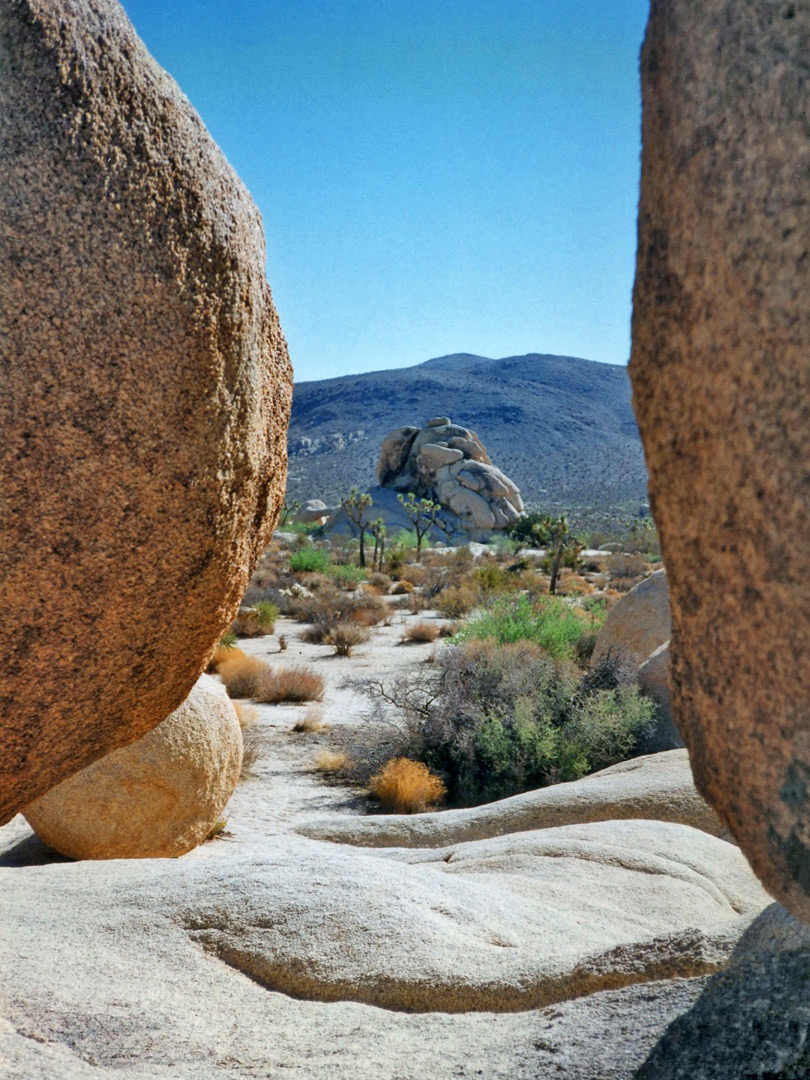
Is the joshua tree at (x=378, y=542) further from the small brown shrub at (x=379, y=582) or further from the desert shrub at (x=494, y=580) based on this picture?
the desert shrub at (x=494, y=580)

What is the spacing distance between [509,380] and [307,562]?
8059cm

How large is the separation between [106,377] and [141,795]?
506 centimetres

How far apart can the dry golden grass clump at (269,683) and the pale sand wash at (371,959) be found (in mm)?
8315

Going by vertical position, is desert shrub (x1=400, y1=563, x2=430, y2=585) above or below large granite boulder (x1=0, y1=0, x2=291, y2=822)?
below

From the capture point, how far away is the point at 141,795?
6648 millimetres

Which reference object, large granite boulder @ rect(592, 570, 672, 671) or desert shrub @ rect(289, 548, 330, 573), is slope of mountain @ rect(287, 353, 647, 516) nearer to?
desert shrub @ rect(289, 548, 330, 573)

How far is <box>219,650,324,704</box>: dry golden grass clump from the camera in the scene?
46.5ft

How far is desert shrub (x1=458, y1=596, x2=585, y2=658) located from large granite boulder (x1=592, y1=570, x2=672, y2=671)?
3.17 ft

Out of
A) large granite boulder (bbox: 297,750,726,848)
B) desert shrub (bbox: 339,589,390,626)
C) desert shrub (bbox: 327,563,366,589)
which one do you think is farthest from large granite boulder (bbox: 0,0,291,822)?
desert shrub (bbox: 327,563,366,589)

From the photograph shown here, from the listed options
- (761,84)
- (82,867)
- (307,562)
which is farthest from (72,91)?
(307,562)

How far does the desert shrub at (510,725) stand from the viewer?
9.58 m

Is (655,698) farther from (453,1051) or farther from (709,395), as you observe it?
(709,395)

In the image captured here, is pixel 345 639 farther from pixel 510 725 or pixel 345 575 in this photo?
pixel 345 575

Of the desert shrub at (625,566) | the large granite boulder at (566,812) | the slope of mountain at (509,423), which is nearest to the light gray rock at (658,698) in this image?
the large granite boulder at (566,812)
